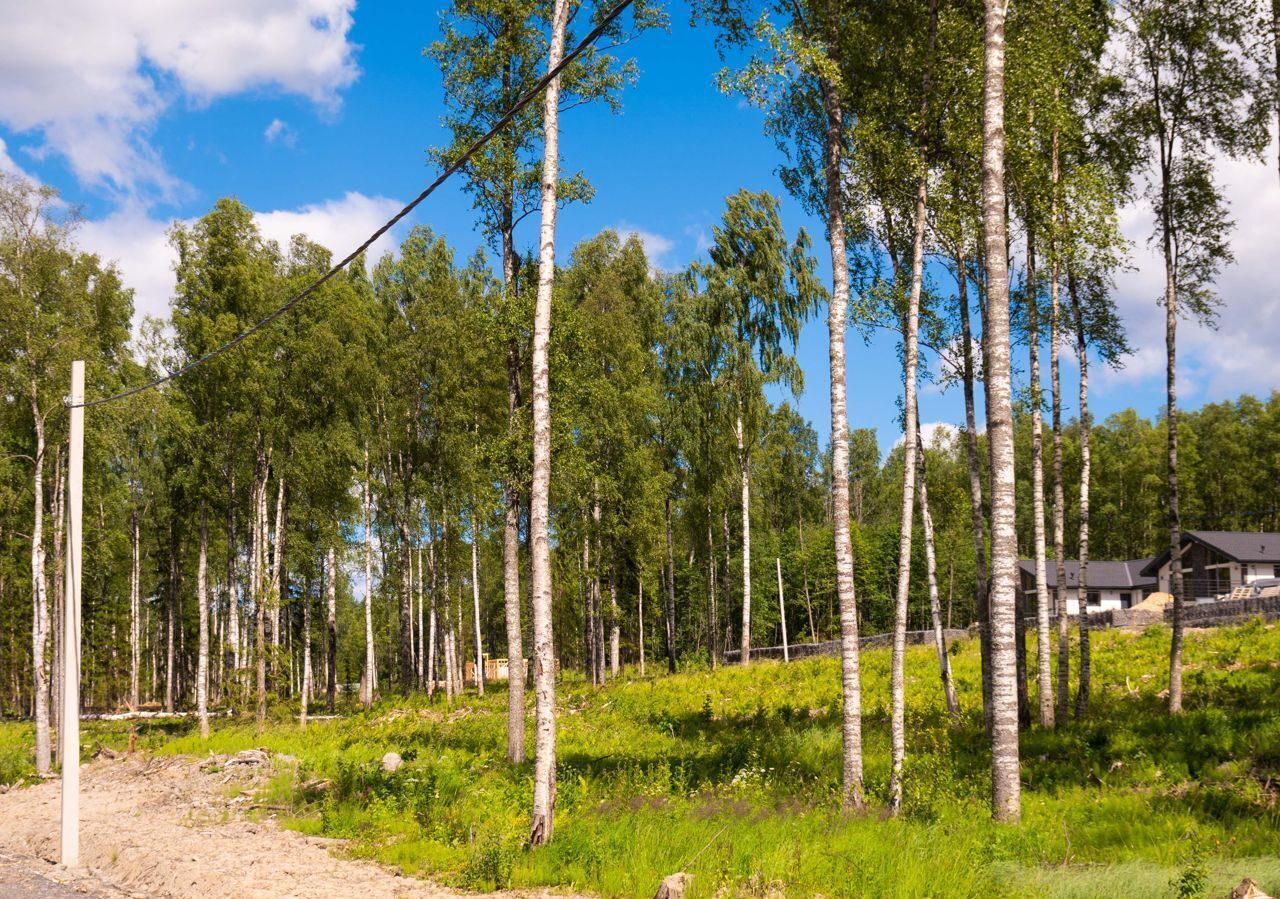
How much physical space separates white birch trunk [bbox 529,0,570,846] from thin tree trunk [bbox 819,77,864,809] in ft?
12.6

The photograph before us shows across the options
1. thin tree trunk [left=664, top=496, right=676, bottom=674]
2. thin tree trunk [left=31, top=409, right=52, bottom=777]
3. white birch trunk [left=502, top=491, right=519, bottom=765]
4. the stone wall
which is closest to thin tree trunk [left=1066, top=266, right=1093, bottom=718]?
white birch trunk [left=502, top=491, right=519, bottom=765]

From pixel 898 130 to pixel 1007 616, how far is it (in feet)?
33.8

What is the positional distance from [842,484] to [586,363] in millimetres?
8745

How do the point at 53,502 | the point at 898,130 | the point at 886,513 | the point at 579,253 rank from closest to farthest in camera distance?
the point at 898,130, the point at 53,502, the point at 579,253, the point at 886,513

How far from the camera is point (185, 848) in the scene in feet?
35.3

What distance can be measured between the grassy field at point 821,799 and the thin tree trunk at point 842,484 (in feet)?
2.58

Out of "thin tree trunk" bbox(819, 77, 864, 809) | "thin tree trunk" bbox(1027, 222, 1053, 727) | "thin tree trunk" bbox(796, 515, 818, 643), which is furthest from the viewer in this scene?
"thin tree trunk" bbox(796, 515, 818, 643)

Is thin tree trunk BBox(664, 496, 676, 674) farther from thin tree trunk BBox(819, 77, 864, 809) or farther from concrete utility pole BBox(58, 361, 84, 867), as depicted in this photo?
concrete utility pole BBox(58, 361, 84, 867)

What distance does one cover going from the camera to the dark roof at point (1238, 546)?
48406mm

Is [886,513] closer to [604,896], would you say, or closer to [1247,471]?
[1247,471]

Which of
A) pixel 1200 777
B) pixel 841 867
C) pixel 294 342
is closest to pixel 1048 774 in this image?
pixel 1200 777

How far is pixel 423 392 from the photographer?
32125mm

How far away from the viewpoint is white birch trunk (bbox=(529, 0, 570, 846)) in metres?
9.66

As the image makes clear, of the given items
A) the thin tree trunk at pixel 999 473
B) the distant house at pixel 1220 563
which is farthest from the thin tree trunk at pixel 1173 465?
the distant house at pixel 1220 563
